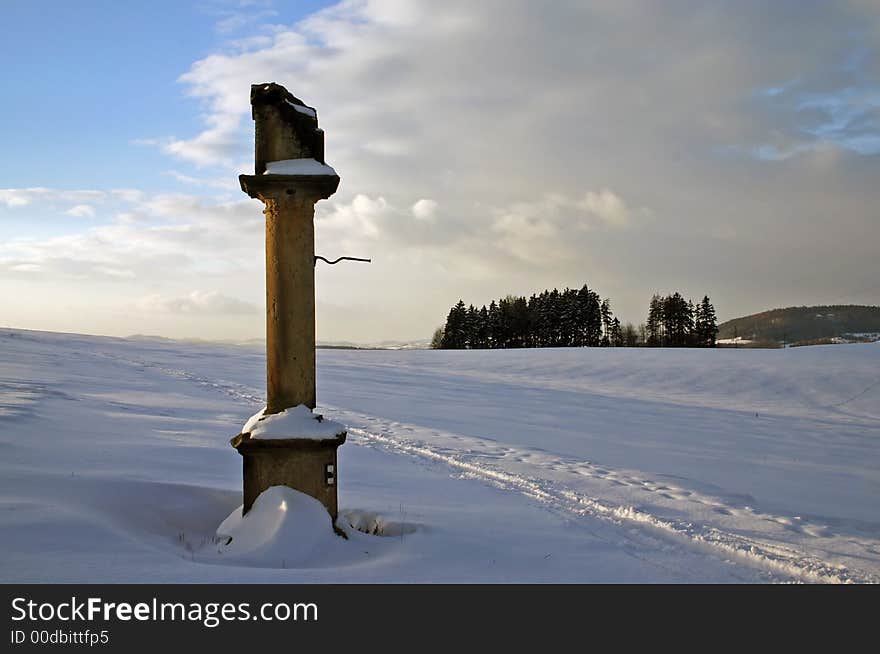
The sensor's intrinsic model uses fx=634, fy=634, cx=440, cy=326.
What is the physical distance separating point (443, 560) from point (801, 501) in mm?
4985

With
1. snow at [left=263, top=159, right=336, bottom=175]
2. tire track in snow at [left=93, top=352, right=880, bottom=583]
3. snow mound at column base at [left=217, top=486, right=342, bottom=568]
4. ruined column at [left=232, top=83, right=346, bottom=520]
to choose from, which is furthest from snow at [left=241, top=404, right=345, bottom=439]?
tire track in snow at [left=93, top=352, right=880, bottom=583]

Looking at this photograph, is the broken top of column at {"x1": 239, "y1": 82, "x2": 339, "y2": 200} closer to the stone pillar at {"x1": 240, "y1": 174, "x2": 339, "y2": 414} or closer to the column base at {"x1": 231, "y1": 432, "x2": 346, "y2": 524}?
the stone pillar at {"x1": 240, "y1": 174, "x2": 339, "y2": 414}

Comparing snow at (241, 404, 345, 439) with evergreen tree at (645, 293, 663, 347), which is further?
evergreen tree at (645, 293, 663, 347)

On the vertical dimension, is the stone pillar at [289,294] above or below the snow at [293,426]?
above

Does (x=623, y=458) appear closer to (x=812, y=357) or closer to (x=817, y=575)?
(x=817, y=575)

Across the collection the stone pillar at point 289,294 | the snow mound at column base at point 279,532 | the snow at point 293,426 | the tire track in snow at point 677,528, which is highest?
the stone pillar at point 289,294

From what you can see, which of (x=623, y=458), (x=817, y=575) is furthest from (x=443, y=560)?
(x=623, y=458)

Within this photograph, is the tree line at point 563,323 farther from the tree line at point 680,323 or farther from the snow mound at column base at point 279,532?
the snow mound at column base at point 279,532

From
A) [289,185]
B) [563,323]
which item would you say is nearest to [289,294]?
[289,185]

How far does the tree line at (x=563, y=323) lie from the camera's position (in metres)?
66.1

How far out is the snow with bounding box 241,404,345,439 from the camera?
4.69 meters

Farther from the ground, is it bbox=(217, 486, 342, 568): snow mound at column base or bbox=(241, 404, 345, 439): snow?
bbox=(241, 404, 345, 439): snow

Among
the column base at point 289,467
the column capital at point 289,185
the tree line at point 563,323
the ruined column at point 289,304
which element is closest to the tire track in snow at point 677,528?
the column base at point 289,467

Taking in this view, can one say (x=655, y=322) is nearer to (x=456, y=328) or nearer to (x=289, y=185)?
(x=456, y=328)
